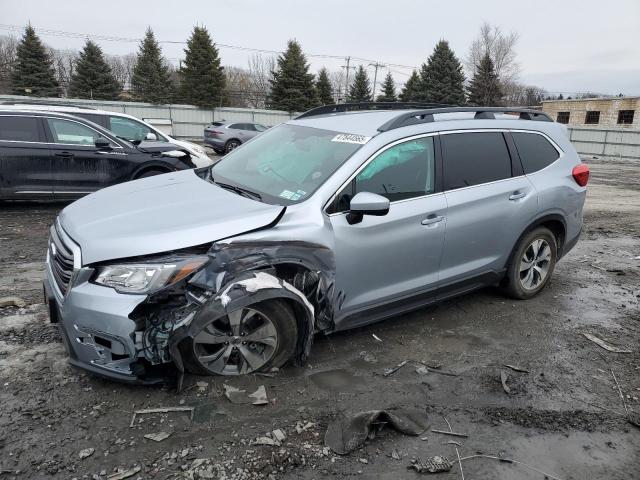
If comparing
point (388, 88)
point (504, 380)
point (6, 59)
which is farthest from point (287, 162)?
point (6, 59)

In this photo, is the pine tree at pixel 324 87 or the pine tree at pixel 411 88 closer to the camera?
the pine tree at pixel 324 87

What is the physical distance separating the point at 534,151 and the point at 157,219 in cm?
359

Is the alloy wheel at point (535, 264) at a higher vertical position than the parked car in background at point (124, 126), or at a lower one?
lower

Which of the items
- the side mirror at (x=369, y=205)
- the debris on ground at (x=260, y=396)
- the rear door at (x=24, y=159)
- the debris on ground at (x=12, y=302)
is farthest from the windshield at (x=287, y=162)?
the rear door at (x=24, y=159)

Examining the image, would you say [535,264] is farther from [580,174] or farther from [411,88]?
[411,88]

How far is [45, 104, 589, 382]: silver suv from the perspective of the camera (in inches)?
110

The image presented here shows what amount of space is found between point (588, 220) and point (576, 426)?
7469 millimetres

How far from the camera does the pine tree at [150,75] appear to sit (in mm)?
39997

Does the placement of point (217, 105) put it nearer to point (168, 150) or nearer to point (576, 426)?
point (168, 150)

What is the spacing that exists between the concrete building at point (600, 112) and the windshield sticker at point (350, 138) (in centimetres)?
4275

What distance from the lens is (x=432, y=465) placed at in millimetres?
2523

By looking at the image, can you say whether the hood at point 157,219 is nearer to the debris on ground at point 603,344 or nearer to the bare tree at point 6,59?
the debris on ground at point 603,344

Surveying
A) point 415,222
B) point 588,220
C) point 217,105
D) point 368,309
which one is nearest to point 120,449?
point 368,309

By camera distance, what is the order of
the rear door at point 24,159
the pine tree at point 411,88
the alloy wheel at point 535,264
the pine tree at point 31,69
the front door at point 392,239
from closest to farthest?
the front door at point 392,239 < the alloy wheel at point 535,264 < the rear door at point 24,159 < the pine tree at point 31,69 < the pine tree at point 411,88
